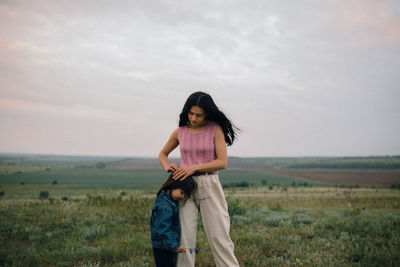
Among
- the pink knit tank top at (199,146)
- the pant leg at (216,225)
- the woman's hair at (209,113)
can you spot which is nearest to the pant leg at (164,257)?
the pant leg at (216,225)

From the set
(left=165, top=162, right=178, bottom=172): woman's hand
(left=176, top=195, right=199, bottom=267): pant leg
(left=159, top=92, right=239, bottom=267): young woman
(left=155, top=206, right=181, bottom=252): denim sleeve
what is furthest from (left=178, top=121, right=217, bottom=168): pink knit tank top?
(left=155, top=206, right=181, bottom=252): denim sleeve

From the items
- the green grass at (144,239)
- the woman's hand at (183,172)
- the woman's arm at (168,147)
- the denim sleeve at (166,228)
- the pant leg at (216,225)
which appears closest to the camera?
the denim sleeve at (166,228)

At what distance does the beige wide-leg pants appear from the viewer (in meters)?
2.85

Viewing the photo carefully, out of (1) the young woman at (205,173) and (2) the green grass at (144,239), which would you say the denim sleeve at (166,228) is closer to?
(1) the young woman at (205,173)

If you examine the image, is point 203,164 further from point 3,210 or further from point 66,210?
point 3,210

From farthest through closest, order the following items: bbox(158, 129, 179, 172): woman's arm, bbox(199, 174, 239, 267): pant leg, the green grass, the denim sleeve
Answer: the green grass, bbox(158, 129, 179, 172): woman's arm, bbox(199, 174, 239, 267): pant leg, the denim sleeve

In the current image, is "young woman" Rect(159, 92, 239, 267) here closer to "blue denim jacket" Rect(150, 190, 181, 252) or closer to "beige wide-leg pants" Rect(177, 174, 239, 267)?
"beige wide-leg pants" Rect(177, 174, 239, 267)

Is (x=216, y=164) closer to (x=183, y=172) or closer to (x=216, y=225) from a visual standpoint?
(x=183, y=172)

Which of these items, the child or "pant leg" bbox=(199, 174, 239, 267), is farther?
"pant leg" bbox=(199, 174, 239, 267)

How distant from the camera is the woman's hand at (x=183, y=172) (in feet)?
9.04

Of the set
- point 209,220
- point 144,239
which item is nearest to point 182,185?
point 209,220

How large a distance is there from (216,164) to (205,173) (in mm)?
165

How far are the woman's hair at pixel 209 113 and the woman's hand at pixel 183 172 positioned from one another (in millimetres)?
600

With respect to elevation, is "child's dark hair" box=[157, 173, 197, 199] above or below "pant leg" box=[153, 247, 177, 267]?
above
